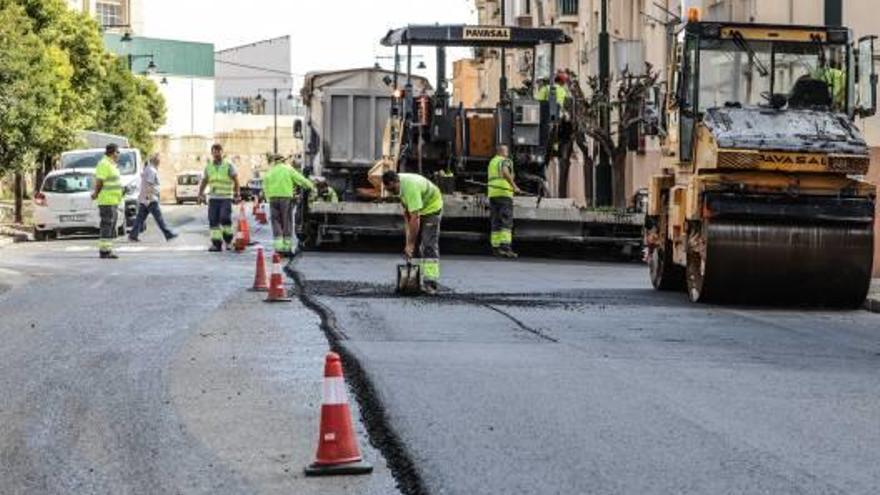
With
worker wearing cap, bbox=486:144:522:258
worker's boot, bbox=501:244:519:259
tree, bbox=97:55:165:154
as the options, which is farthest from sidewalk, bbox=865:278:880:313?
tree, bbox=97:55:165:154

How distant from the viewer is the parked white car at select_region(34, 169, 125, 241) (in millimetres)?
34688

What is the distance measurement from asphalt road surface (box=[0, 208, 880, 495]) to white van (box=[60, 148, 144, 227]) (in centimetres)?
1787

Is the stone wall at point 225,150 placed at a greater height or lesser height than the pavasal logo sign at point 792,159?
greater

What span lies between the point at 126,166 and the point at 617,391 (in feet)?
91.5

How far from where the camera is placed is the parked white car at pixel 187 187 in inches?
3108

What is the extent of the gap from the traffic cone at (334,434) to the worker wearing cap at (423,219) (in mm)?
9917

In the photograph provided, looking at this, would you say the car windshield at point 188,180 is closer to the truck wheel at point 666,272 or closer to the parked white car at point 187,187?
the parked white car at point 187,187

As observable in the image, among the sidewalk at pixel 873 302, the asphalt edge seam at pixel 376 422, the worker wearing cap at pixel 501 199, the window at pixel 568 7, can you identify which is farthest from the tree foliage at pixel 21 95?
the asphalt edge seam at pixel 376 422

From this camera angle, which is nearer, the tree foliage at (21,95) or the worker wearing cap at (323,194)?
the worker wearing cap at (323,194)

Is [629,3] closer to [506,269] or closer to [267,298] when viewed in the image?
[506,269]

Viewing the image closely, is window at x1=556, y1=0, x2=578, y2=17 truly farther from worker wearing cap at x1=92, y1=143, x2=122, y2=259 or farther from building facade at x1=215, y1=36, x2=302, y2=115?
building facade at x1=215, y1=36, x2=302, y2=115

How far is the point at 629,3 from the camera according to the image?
147ft

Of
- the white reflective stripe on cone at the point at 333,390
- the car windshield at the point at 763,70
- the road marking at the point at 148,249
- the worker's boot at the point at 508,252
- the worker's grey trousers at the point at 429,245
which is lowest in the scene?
the road marking at the point at 148,249

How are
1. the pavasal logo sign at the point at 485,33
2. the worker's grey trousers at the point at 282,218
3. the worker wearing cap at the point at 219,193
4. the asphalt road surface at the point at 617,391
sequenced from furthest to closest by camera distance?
the worker wearing cap at the point at 219,193
the pavasal logo sign at the point at 485,33
the worker's grey trousers at the point at 282,218
the asphalt road surface at the point at 617,391
